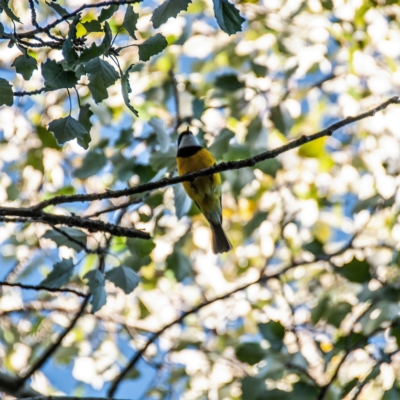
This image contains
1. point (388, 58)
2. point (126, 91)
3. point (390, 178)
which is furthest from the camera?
point (388, 58)

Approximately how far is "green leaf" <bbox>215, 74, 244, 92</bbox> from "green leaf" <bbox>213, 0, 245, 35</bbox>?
1650 mm

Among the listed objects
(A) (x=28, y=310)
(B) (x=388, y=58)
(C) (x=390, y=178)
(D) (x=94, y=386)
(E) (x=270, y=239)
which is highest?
(B) (x=388, y=58)

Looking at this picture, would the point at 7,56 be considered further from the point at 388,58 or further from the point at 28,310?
the point at 388,58

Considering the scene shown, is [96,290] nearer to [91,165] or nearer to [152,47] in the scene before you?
[152,47]

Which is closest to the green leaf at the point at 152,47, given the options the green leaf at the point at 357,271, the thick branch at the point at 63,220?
the thick branch at the point at 63,220

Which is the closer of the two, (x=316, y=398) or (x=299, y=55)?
(x=316, y=398)

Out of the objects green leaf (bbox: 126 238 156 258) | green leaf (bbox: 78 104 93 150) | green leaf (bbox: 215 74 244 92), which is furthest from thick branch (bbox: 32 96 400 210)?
green leaf (bbox: 215 74 244 92)

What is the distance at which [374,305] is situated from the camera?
3.10 m

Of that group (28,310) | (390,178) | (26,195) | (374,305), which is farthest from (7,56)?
(374,305)

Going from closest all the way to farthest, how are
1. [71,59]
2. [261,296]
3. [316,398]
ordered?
[71,59] → [316,398] → [261,296]

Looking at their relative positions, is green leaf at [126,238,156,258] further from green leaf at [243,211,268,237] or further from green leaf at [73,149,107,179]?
green leaf at [243,211,268,237]

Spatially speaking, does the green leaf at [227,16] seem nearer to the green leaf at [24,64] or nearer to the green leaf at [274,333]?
the green leaf at [24,64]

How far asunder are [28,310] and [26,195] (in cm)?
79

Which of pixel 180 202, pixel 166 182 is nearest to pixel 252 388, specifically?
pixel 180 202
